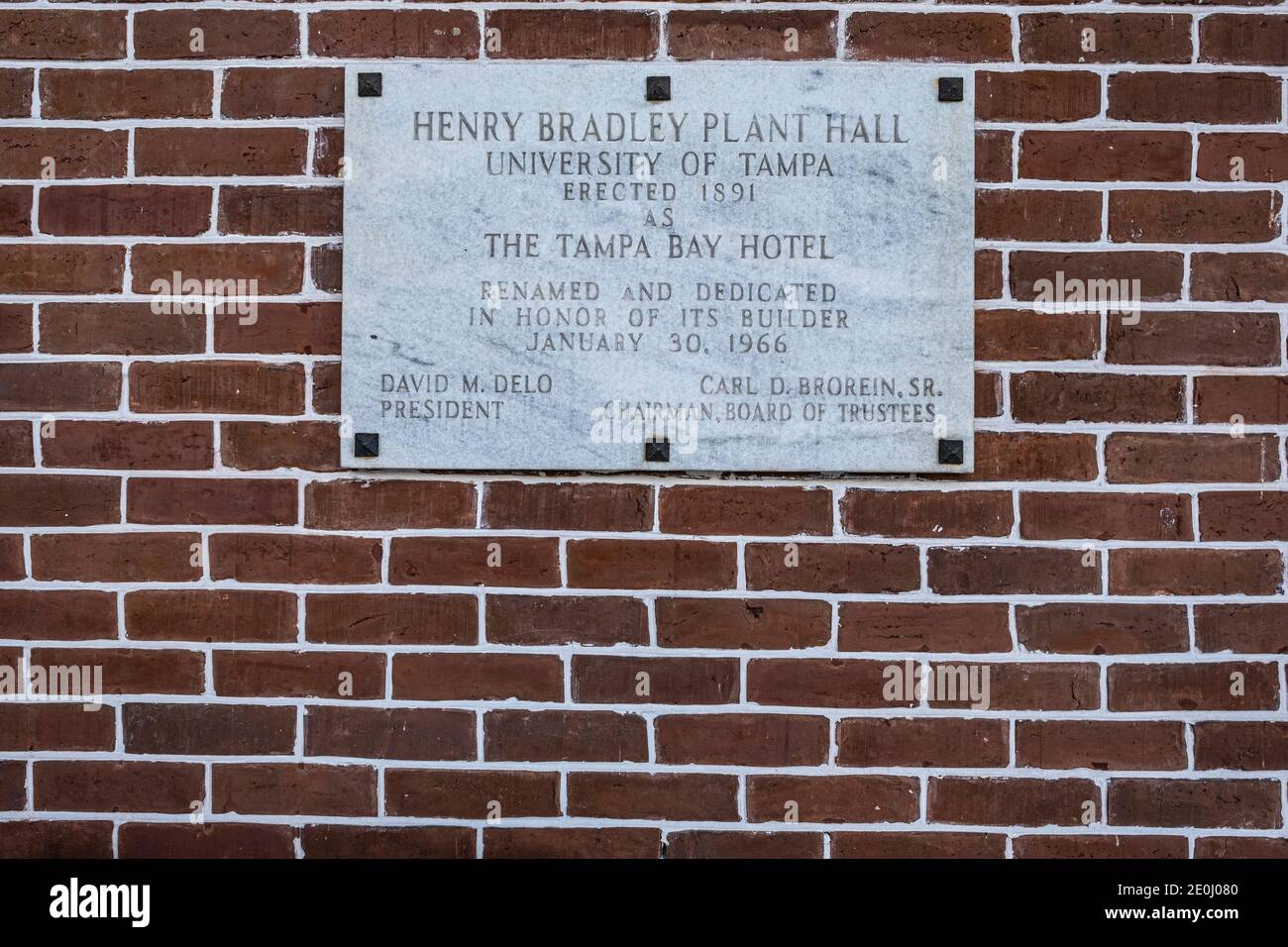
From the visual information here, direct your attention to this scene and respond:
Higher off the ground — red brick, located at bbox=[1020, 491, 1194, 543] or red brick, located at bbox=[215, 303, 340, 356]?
red brick, located at bbox=[215, 303, 340, 356]

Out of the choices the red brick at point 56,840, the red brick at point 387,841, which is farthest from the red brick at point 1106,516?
the red brick at point 56,840

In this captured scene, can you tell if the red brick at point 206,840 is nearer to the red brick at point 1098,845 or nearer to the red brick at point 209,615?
the red brick at point 209,615

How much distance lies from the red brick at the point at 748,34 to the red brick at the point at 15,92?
1.30 meters

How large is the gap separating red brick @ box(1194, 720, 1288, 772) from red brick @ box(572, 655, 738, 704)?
0.93 metres

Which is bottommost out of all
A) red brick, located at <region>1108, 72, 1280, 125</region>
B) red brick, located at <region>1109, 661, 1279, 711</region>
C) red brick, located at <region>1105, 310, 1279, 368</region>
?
red brick, located at <region>1109, 661, 1279, 711</region>

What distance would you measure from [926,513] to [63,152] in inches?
74.2

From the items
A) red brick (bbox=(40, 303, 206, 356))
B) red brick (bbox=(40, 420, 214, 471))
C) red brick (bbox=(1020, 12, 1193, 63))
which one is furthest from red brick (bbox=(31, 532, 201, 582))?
red brick (bbox=(1020, 12, 1193, 63))

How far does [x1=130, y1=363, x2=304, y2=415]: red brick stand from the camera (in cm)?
204

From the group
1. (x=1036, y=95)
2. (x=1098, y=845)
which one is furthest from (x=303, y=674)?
(x=1036, y=95)

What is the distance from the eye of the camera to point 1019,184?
6.67ft

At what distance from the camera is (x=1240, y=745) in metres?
2.02

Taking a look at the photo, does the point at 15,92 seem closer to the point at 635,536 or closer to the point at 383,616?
the point at 383,616

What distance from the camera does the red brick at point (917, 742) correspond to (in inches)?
79.5

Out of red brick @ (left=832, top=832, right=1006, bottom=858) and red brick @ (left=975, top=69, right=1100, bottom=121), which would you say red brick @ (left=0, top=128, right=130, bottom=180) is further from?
red brick @ (left=832, top=832, right=1006, bottom=858)
